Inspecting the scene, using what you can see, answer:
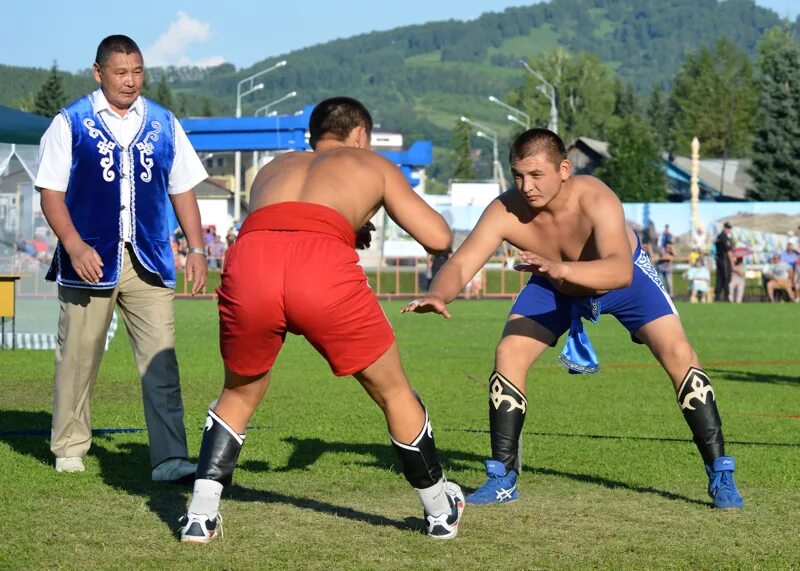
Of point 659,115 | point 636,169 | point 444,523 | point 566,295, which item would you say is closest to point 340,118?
point 444,523

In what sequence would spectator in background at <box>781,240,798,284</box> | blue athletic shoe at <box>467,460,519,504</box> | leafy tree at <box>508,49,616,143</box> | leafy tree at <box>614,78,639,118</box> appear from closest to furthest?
blue athletic shoe at <box>467,460,519,504</box>
spectator in background at <box>781,240,798,284</box>
leafy tree at <box>508,49,616,143</box>
leafy tree at <box>614,78,639,118</box>

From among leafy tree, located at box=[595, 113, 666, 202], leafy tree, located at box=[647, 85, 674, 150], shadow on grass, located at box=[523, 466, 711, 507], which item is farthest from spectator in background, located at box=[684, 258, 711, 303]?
leafy tree, located at box=[647, 85, 674, 150]

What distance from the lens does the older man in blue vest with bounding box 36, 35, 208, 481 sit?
7.32 m

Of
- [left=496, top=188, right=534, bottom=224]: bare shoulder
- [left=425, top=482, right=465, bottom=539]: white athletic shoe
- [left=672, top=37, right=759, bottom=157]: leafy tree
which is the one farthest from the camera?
[left=672, top=37, right=759, bottom=157]: leafy tree

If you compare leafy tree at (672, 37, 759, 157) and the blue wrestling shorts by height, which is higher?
leafy tree at (672, 37, 759, 157)

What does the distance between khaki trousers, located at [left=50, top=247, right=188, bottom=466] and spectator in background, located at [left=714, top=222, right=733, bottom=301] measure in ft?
95.4

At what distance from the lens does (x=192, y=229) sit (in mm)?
7641

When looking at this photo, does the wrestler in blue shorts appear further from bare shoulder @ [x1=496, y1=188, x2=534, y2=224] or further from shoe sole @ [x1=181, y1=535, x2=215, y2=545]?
shoe sole @ [x1=181, y1=535, x2=215, y2=545]

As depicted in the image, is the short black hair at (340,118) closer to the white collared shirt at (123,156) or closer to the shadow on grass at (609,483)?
the white collared shirt at (123,156)

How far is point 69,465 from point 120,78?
2.22 metres

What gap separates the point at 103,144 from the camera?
24.2ft

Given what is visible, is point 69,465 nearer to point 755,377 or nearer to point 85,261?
point 85,261

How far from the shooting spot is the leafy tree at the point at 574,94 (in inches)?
5022

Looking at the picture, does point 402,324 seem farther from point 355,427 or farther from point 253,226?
point 253,226
